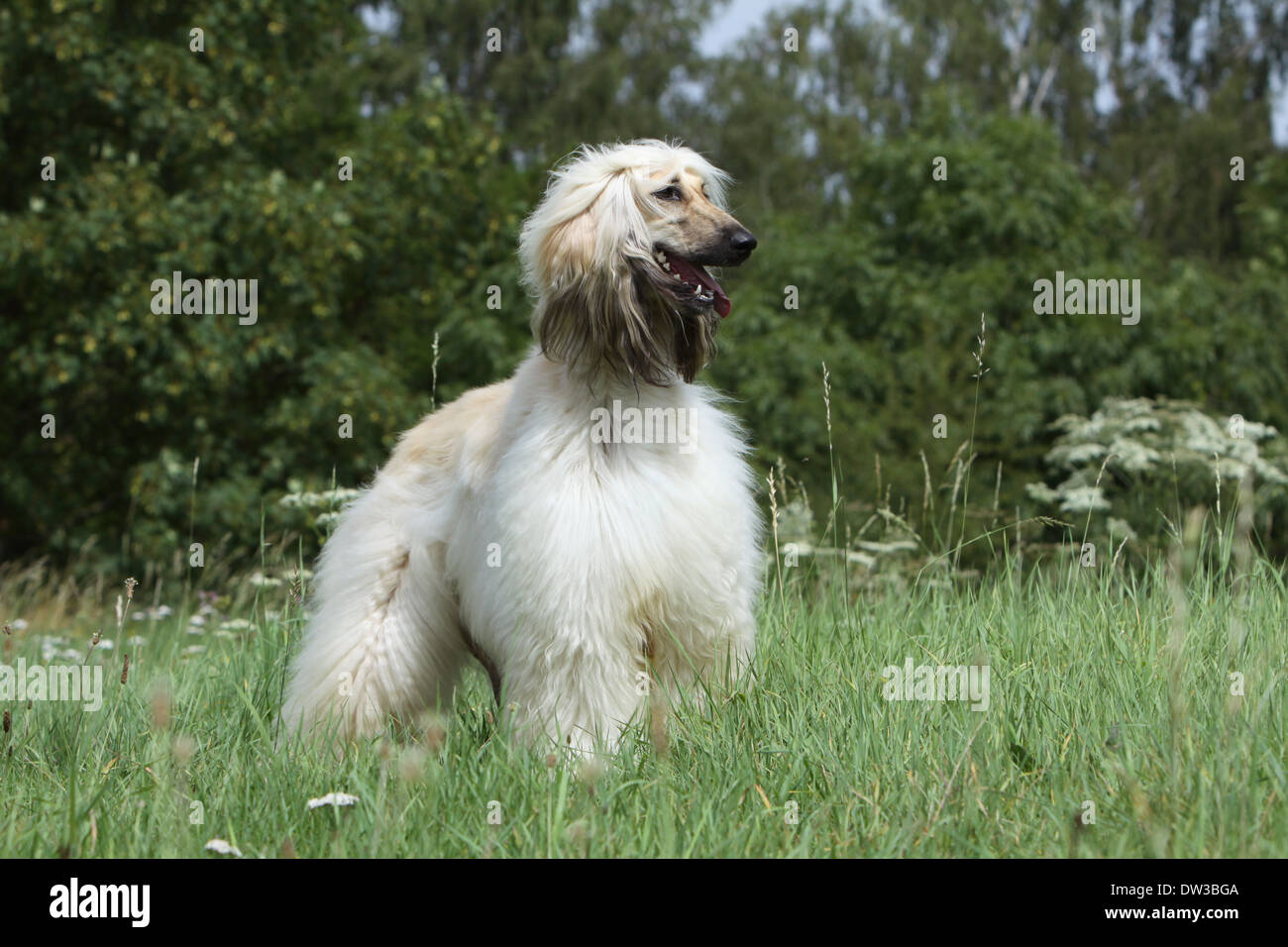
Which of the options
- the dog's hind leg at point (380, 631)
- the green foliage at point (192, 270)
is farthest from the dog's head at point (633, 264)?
the green foliage at point (192, 270)

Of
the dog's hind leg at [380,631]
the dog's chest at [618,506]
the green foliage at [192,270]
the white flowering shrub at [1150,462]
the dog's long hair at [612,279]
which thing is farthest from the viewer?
the green foliage at [192,270]

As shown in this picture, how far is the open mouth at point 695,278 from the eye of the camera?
353 centimetres

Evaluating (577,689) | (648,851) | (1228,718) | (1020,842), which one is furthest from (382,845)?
(1228,718)

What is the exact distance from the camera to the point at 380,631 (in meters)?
4.00

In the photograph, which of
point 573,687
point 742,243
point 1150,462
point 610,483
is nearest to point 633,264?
point 742,243

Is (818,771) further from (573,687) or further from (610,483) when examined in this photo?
(610,483)

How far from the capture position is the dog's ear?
11.4 ft

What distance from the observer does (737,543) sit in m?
3.64

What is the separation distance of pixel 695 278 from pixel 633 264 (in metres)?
0.19

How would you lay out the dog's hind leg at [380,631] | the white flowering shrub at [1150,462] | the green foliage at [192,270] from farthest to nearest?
the green foliage at [192,270], the white flowering shrub at [1150,462], the dog's hind leg at [380,631]

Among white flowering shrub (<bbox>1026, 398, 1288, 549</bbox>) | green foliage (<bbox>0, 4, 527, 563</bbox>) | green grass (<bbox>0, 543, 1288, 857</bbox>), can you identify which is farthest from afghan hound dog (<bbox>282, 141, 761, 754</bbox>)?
green foliage (<bbox>0, 4, 527, 563</bbox>)

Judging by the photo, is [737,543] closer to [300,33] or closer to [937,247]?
[300,33]

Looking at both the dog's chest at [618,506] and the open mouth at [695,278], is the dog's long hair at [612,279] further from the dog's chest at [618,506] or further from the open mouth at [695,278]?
the dog's chest at [618,506]

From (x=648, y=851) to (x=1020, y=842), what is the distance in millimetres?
755
